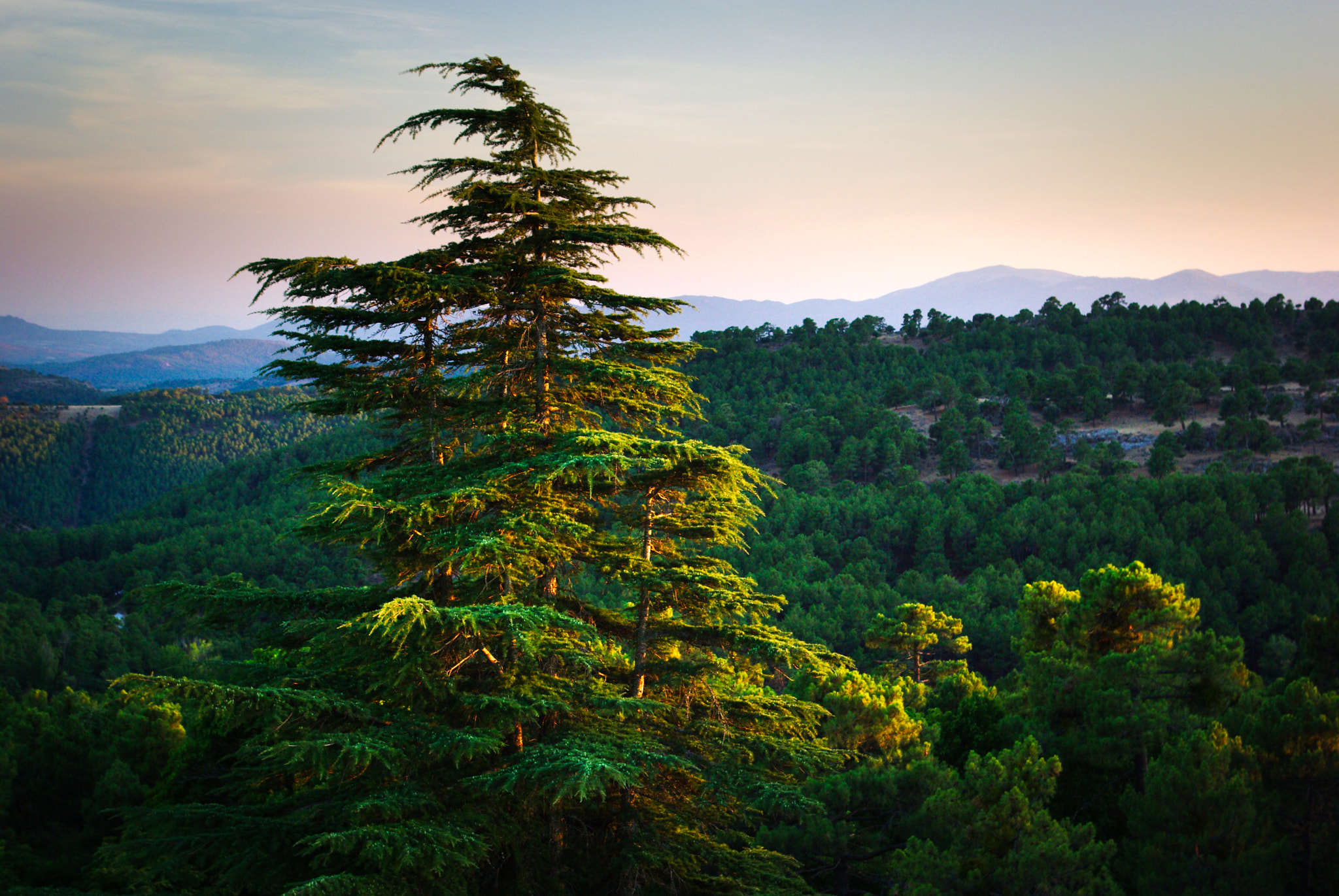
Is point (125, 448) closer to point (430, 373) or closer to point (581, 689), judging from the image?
point (430, 373)

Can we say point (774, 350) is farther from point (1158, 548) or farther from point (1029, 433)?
point (1158, 548)

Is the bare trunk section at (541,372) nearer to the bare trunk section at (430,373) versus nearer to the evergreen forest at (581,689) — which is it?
the evergreen forest at (581,689)

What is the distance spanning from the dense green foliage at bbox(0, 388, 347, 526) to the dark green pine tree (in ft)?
506

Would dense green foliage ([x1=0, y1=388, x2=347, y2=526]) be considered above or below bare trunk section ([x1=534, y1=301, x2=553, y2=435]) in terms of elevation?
below

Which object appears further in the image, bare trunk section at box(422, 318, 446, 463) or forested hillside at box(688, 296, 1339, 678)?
forested hillside at box(688, 296, 1339, 678)

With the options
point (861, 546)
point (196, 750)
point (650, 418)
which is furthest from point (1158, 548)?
point (196, 750)

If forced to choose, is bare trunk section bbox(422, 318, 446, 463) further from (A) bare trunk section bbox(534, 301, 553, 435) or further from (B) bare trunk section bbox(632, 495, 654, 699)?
(B) bare trunk section bbox(632, 495, 654, 699)

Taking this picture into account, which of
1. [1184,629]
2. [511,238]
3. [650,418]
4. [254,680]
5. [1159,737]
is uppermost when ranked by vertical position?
[511,238]

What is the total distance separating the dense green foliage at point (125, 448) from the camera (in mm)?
150875

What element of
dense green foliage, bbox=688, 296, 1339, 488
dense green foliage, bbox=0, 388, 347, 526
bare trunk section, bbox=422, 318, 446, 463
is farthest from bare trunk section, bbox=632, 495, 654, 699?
dense green foliage, bbox=0, 388, 347, 526

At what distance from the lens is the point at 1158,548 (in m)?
35.7

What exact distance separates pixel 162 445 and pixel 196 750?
177571 mm

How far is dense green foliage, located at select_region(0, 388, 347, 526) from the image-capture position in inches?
5940

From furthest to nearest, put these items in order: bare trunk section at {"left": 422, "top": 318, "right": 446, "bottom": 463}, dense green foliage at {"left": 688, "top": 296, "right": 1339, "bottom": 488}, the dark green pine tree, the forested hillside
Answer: dense green foliage at {"left": 688, "top": 296, "right": 1339, "bottom": 488}, the forested hillside, bare trunk section at {"left": 422, "top": 318, "right": 446, "bottom": 463}, the dark green pine tree
